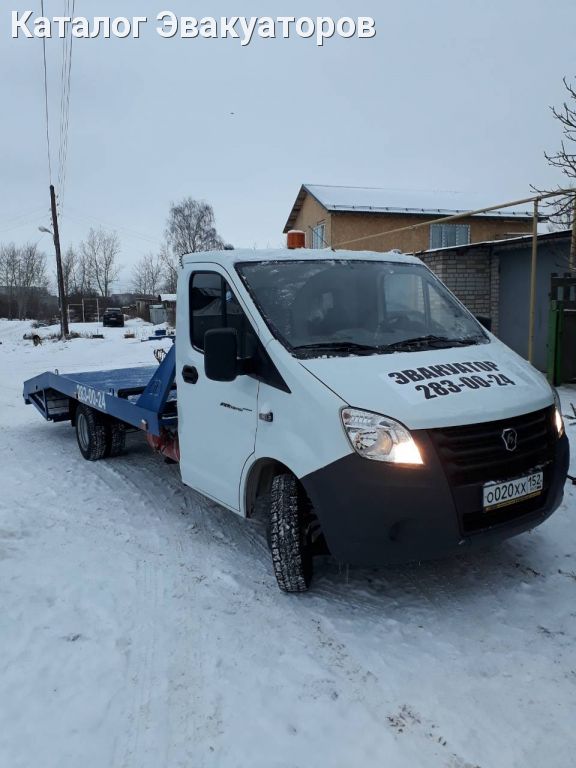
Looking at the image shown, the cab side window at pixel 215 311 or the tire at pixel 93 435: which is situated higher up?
the cab side window at pixel 215 311

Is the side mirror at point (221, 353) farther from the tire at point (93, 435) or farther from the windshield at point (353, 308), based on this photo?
the tire at point (93, 435)

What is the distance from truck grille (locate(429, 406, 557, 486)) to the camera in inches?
120

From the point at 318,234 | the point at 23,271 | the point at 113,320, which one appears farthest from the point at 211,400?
the point at 23,271

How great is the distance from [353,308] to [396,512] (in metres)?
1.45

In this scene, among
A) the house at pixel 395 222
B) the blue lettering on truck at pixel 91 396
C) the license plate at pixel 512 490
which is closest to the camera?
the license plate at pixel 512 490

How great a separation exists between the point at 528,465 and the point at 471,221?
22497mm

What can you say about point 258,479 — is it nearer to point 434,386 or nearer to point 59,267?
point 434,386

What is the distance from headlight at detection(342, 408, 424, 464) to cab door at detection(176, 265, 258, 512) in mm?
800

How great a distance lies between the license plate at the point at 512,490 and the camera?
10.3ft

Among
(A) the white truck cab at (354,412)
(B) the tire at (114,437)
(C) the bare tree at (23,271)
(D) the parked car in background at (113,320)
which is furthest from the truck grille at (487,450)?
(C) the bare tree at (23,271)

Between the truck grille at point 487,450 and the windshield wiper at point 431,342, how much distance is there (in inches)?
28.9

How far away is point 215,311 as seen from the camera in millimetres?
4059

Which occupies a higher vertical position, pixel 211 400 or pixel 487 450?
pixel 211 400

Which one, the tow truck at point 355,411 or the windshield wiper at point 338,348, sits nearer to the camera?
the tow truck at point 355,411
